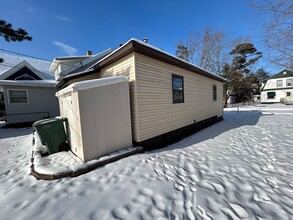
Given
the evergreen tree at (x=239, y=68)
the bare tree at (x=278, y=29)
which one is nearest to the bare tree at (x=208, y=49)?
the evergreen tree at (x=239, y=68)

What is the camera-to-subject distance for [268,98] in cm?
2853

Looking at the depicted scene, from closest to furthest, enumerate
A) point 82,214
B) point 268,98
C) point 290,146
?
point 82,214
point 290,146
point 268,98

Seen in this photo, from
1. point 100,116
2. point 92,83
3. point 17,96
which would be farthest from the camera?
point 17,96

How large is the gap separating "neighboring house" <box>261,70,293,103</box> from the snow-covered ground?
107ft

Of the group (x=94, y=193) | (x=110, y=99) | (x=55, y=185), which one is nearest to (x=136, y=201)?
(x=94, y=193)

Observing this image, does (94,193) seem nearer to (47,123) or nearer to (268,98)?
(47,123)

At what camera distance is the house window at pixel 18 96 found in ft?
30.0

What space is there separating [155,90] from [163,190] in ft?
9.64

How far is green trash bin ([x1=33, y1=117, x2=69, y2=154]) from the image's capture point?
3602 millimetres

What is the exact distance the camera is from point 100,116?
10.6 ft

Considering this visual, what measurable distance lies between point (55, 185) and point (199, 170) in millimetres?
2722

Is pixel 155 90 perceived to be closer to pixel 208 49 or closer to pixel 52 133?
pixel 52 133

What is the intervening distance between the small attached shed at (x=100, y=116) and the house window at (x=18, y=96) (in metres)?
9.10

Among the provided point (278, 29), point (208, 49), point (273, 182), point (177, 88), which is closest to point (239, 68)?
point (208, 49)
